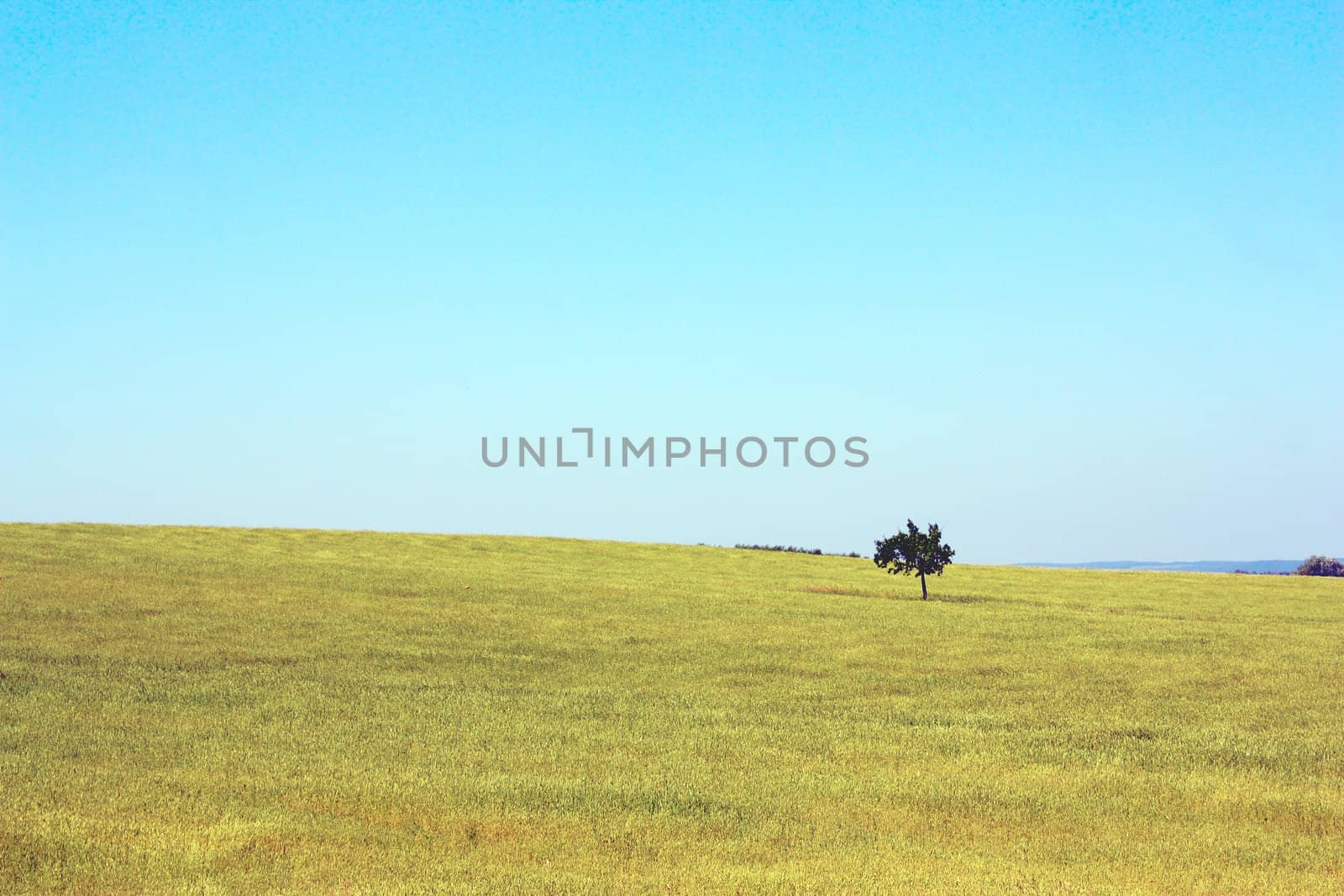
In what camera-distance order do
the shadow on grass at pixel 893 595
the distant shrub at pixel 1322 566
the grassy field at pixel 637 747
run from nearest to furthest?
the grassy field at pixel 637 747 → the shadow on grass at pixel 893 595 → the distant shrub at pixel 1322 566

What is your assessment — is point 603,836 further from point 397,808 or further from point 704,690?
point 704,690

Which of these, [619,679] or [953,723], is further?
[619,679]

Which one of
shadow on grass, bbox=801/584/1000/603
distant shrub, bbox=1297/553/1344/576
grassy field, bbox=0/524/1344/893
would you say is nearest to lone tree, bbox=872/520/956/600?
shadow on grass, bbox=801/584/1000/603

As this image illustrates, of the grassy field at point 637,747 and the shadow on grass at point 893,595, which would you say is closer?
the grassy field at point 637,747

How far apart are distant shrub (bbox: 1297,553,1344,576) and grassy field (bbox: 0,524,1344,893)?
1670 inches

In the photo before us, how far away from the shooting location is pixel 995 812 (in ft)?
40.0

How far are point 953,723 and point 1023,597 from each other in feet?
84.4

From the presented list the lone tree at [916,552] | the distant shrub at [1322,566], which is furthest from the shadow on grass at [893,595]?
the distant shrub at [1322,566]

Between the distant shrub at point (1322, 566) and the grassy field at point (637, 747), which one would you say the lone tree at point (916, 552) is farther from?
the distant shrub at point (1322, 566)

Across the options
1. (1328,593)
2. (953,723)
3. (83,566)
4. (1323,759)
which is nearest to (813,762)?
(953,723)

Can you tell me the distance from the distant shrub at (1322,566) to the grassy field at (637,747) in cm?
4243

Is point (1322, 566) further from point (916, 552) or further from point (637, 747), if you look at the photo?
point (637, 747)

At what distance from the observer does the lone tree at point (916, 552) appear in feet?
138

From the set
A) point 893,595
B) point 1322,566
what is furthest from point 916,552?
point 1322,566
